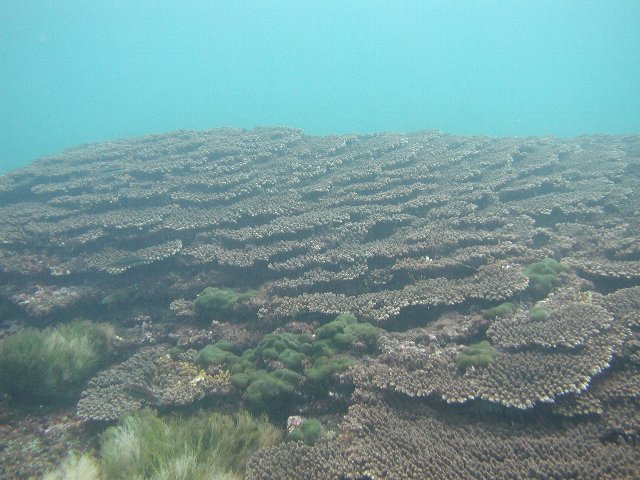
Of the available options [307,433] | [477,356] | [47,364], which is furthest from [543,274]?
[47,364]

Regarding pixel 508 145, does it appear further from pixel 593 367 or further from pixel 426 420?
pixel 426 420

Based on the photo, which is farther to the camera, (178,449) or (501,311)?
(501,311)

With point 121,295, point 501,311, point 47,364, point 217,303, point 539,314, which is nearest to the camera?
point 539,314

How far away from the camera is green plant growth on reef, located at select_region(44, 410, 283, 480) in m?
5.23

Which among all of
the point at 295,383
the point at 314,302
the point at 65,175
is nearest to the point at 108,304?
the point at 314,302

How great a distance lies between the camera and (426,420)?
5789 mm

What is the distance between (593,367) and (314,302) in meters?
5.52

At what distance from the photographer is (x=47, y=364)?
8.23 m

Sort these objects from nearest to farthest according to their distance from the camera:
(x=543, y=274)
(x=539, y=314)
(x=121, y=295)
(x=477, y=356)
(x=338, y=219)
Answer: (x=477, y=356)
(x=539, y=314)
(x=543, y=274)
(x=121, y=295)
(x=338, y=219)

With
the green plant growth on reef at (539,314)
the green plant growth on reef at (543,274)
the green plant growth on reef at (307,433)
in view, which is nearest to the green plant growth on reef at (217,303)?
the green plant growth on reef at (307,433)

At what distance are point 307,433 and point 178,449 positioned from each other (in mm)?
1929

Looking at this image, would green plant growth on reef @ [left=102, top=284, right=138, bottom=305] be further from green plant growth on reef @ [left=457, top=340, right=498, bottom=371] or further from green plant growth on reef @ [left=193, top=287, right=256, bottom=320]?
green plant growth on reef @ [left=457, top=340, right=498, bottom=371]

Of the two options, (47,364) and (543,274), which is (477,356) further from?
(47,364)

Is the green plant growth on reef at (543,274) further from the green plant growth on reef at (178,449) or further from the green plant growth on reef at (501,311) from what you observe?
the green plant growth on reef at (178,449)
